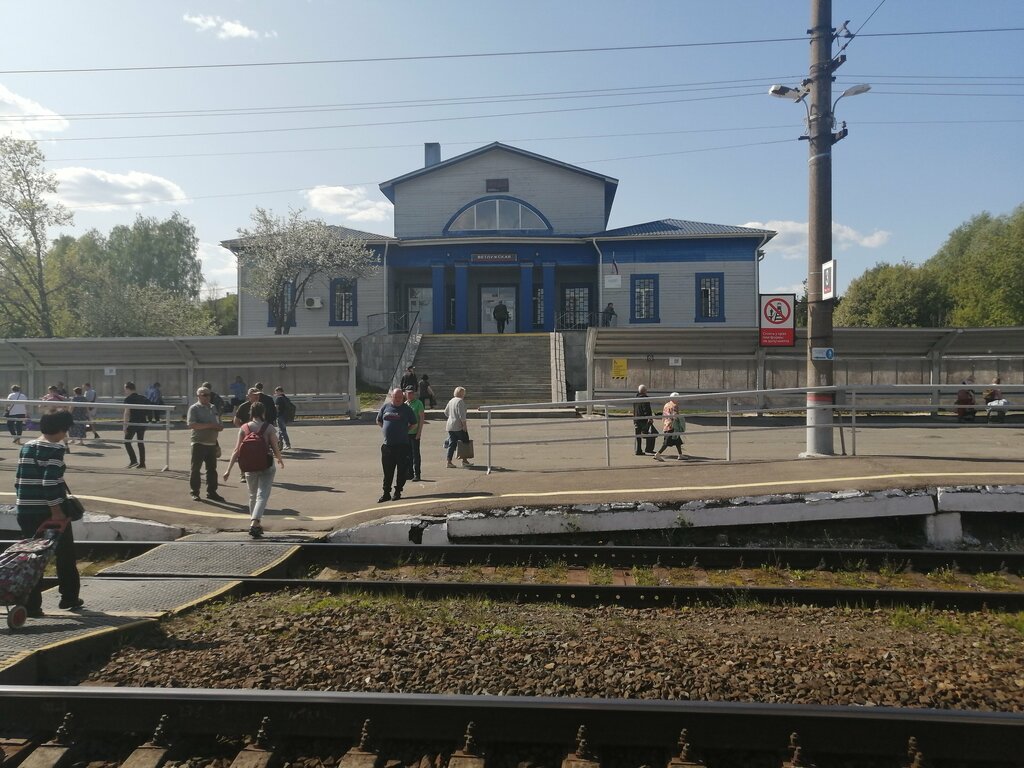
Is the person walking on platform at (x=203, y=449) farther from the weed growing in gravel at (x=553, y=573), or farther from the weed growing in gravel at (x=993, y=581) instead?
the weed growing in gravel at (x=993, y=581)

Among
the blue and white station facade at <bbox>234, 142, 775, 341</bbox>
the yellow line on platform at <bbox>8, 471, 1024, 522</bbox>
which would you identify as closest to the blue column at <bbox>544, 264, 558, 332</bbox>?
the blue and white station facade at <bbox>234, 142, 775, 341</bbox>

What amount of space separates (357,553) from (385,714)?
4325 millimetres

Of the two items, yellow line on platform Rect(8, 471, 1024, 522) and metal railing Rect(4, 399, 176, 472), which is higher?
metal railing Rect(4, 399, 176, 472)

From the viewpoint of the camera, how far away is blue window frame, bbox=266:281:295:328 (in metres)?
32.6

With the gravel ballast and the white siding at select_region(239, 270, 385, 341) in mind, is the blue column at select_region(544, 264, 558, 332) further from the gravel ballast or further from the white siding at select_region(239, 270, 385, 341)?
the gravel ballast

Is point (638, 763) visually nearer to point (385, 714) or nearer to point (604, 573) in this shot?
point (385, 714)

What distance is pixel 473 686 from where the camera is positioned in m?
4.61

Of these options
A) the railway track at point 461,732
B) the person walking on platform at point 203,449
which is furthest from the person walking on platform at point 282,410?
the railway track at point 461,732

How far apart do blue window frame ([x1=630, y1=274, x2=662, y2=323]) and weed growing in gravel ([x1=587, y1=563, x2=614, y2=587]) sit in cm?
2691

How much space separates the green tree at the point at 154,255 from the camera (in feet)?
229

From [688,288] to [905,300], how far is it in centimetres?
3610

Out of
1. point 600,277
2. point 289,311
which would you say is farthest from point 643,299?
point 289,311

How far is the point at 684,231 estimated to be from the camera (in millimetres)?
33406

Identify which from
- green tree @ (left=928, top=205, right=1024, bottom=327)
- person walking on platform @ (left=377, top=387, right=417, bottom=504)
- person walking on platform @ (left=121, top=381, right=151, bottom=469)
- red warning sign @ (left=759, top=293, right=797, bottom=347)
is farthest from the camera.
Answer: green tree @ (left=928, top=205, right=1024, bottom=327)
